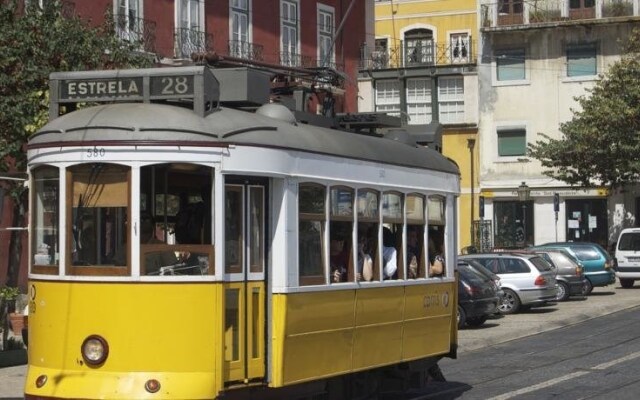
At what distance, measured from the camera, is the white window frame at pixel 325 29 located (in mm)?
36919

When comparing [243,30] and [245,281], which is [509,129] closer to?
[243,30]

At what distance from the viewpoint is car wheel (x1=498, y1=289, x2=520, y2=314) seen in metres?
28.9

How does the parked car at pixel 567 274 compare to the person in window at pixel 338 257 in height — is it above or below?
below

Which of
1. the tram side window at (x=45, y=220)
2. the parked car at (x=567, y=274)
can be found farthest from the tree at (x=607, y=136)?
the tram side window at (x=45, y=220)

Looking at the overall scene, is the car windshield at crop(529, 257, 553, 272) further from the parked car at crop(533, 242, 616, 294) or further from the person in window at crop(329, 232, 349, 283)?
the person in window at crop(329, 232, 349, 283)

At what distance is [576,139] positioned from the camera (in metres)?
46.7

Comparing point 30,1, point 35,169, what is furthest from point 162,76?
point 30,1

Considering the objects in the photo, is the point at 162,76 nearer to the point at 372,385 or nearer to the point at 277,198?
the point at 277,198

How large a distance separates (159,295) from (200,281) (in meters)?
0.33

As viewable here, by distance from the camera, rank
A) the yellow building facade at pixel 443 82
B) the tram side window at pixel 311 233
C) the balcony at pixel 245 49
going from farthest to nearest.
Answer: the yellow building facade at pixel 443 82, the balcony at pixel 245 49, the tram side window at pixel 311 233

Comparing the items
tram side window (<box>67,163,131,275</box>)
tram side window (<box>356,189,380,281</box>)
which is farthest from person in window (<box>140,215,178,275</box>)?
tram side window (<box>356,189,380,281</box>)

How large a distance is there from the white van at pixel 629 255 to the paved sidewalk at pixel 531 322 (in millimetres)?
906

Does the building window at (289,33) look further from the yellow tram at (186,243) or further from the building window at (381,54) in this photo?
the yellow tram at (186,243)

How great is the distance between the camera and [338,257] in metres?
11.8
